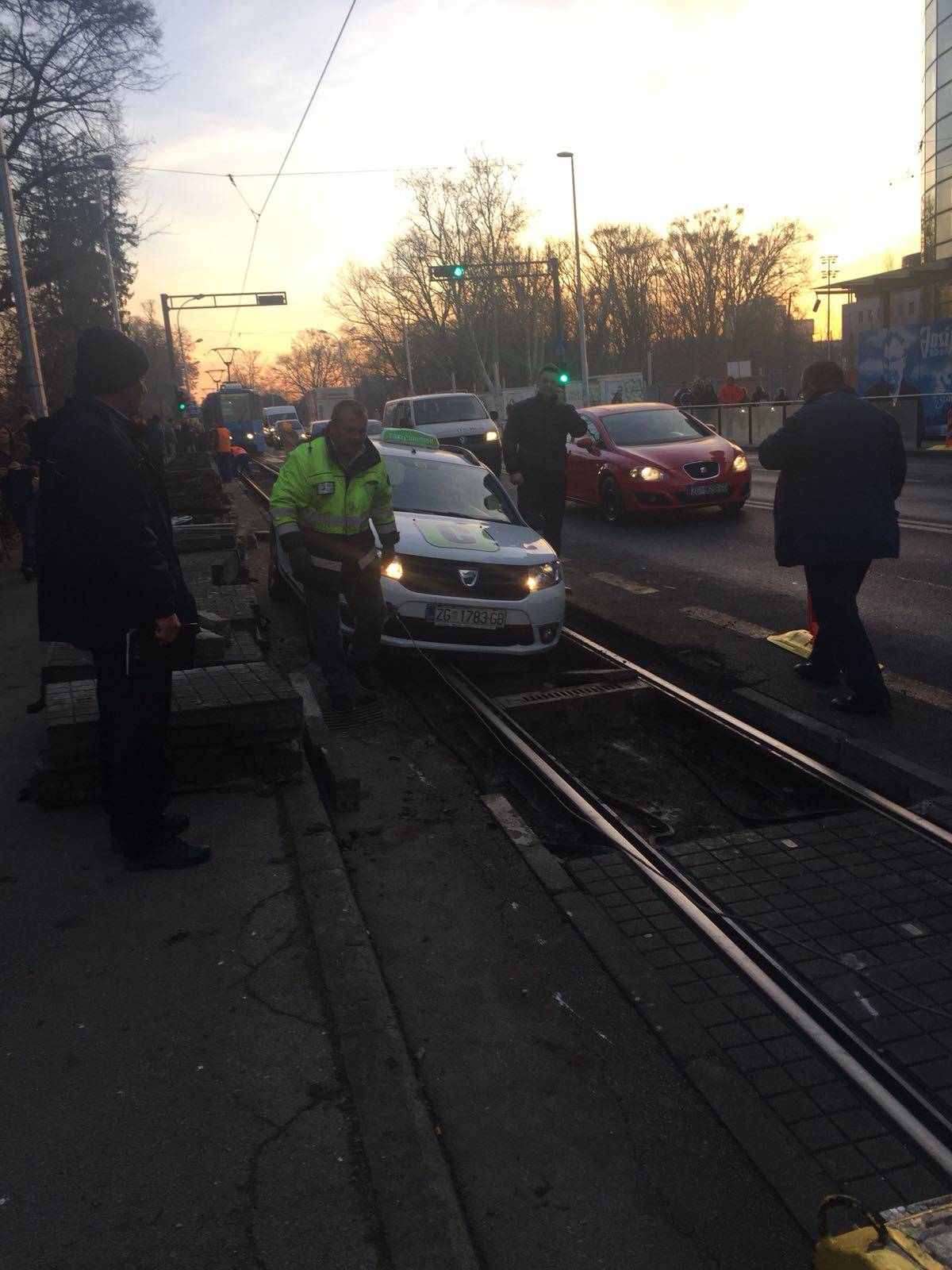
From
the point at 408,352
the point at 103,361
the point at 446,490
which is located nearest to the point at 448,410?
the point at 446,490

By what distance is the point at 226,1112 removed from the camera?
111 inches

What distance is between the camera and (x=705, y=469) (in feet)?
48.7

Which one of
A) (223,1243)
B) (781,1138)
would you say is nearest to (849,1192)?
(781,1138)

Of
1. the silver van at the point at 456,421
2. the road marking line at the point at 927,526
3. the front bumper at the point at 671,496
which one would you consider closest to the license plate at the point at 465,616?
the road marking line at the point at 927,526

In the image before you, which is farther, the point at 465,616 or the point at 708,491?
the point at 708,491

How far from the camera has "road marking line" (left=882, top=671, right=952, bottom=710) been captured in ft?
20.2

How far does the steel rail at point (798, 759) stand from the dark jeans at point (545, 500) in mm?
2662

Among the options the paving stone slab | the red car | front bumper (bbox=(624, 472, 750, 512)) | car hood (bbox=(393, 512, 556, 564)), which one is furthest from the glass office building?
the paving stone slab

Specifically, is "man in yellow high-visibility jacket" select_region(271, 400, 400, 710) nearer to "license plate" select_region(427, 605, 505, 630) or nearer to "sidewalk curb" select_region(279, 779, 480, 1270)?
"license plate" select_region(427, 605, 505, 630)

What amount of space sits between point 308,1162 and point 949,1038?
1897mm

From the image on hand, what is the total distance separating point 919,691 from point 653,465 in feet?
29.0

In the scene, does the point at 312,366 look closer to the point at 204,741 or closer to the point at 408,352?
the point at 408,352

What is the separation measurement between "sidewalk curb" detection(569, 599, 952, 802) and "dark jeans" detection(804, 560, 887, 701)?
35 cm

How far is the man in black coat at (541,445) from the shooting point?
32.9ft
